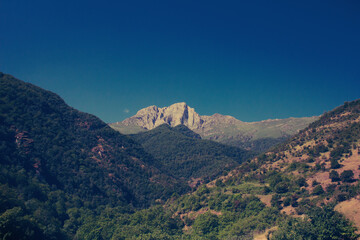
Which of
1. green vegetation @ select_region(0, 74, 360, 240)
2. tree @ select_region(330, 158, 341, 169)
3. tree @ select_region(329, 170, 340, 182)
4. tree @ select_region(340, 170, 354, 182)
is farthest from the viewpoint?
tree @ select_region(330, 158, 341, 169)

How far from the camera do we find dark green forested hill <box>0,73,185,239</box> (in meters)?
76.8

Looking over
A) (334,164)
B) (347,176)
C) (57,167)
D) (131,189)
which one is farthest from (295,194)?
(57,167)

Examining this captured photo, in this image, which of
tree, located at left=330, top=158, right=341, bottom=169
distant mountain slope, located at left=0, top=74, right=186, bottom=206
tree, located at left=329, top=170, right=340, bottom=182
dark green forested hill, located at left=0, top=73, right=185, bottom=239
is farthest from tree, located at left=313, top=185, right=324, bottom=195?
distant mountain slope, located at left=0, top=74, right=186, bottom=206

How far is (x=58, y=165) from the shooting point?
118m

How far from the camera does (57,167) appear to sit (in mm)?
117125

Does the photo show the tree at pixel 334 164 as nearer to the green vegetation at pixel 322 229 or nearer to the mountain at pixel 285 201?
the mountain at pixel 285 201

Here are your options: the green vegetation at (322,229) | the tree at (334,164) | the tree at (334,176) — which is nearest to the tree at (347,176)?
the tree at (334,176)

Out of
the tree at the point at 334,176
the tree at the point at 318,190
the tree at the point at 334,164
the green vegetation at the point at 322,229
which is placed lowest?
the green vegetation at the point at 322,229

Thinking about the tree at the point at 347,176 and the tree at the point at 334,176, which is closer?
the tree at the point at 347,176

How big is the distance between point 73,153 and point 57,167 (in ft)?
43.5

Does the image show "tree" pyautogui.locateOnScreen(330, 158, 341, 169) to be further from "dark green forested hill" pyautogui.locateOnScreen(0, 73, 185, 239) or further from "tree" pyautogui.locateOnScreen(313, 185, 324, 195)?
"dark green forested hill" pyautogui.locateOnScreen(0, 73, 185, 239)

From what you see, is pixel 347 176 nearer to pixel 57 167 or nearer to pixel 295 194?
pixel 295 194

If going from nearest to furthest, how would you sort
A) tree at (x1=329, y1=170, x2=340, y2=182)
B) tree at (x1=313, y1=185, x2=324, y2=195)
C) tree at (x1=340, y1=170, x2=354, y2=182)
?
tree at (x1=340, y1=170, x2=354, y2=182) < tree at (x1=313, y1=185, x2=324, y2=195) < tree at (x1=329, y1=170, x2=340, y2=182)

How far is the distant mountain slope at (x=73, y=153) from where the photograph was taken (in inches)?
4424
